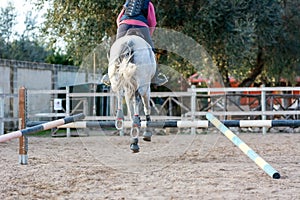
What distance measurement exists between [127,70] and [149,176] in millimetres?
1457

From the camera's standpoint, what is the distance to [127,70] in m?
6.91

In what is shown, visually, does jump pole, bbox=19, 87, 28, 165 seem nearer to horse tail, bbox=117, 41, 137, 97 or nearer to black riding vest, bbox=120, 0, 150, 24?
horse tail, bbox=117, 41, 137, 97

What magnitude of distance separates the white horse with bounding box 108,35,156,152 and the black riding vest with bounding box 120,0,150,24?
278 millimetres

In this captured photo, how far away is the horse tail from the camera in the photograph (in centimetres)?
692

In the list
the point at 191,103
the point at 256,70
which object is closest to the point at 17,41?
the point at 256,70

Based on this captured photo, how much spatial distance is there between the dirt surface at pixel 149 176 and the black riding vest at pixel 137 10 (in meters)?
1.94

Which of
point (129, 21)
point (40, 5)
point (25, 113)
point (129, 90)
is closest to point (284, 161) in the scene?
point (129, 90)

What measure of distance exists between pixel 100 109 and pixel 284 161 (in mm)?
12525

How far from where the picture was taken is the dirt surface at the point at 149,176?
16.5ft

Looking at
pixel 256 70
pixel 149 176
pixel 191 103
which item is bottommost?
pixel 149 176

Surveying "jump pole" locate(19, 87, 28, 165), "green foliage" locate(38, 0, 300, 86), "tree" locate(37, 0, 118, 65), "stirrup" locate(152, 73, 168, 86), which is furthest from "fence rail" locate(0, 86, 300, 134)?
"jump pole" locate(19, 87, 28, 165)

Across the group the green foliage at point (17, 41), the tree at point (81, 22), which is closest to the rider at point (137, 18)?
the tree at point (81, 22)

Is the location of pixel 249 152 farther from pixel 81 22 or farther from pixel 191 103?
pixel 81 22

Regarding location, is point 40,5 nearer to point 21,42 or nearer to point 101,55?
point 101,55
